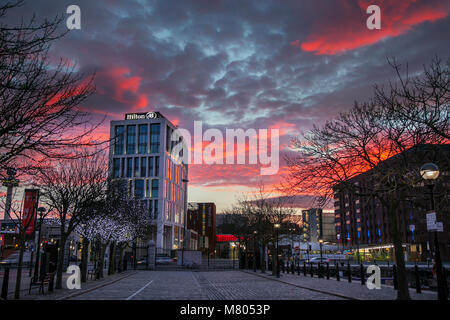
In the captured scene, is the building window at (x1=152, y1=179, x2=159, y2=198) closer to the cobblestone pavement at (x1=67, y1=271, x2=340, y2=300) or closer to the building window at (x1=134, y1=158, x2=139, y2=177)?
the building window at (x1=134, y1=158, x2=139, y2=177)

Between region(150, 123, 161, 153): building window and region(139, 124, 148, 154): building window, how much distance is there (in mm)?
1496

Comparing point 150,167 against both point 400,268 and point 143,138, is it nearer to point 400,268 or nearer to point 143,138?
point 143,138

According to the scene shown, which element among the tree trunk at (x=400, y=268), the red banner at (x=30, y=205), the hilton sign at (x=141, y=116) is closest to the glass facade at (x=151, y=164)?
the hilton sign at (x=141, y=116)

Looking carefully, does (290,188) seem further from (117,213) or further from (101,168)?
(117,213)

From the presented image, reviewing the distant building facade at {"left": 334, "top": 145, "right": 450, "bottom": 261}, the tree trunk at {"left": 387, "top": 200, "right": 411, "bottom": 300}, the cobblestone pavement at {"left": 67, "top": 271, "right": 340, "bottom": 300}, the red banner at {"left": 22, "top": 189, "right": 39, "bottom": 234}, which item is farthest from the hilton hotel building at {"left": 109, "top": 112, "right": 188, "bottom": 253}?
the tree trunk at {"left": 387, "top": 200, "right": 411, "bottom": 300}

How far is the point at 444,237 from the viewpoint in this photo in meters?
83.8

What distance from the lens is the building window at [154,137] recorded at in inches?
3895

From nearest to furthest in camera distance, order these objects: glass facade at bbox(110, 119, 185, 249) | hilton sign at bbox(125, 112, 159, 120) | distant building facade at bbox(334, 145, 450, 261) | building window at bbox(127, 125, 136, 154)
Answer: distant building facade at bbox(334, 145, 450, 261), glass facade at bbox(110, 119, 185, 249), building window at bbox(127, 125, 136, 154), hilton sign at bbox(125, 112, 159, 120)

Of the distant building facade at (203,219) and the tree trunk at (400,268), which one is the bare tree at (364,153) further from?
the distant building facade at (203,219)

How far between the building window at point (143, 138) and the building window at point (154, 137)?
1.50 m

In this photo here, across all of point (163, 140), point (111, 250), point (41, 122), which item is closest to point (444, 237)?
point (163, 140)

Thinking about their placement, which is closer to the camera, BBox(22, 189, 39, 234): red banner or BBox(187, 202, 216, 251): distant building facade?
BBox(22, 189, 39, 234): red banner

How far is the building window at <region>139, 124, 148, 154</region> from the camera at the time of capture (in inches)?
3917
